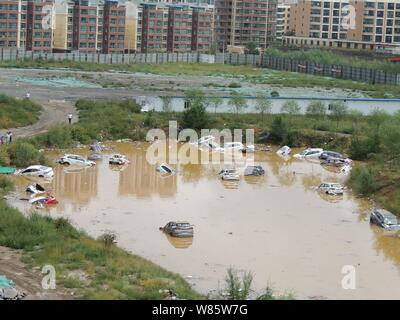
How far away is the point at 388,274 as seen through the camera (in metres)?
6.54

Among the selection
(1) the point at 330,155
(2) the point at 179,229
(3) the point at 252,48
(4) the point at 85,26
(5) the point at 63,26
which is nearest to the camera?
(2) the point at 179,229

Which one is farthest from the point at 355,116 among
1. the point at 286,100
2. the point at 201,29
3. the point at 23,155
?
the point at 201,29

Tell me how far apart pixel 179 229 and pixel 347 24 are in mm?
21993

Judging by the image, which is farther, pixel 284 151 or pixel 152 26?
pixel 152 26

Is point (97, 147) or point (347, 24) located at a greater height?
point (347, 24)

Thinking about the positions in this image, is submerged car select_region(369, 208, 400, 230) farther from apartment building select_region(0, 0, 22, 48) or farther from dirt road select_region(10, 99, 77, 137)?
apartment building select_region(0, 0, 22, 48)

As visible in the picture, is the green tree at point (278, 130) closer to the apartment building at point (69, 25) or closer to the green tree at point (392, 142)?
the green tree at point (392, 142)

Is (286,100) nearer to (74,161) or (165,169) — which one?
(165,169)

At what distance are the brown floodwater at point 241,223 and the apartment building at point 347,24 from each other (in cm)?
1762

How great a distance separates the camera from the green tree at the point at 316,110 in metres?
14.2

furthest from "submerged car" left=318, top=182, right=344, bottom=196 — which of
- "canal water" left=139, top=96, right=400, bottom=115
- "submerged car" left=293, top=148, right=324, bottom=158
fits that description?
"canal water" left=139, top=96, right=400, bottom=115

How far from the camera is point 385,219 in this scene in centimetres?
798

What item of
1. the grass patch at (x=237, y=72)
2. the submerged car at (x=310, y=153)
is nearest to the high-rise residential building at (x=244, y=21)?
the grass patch at (x=237, y=72)
